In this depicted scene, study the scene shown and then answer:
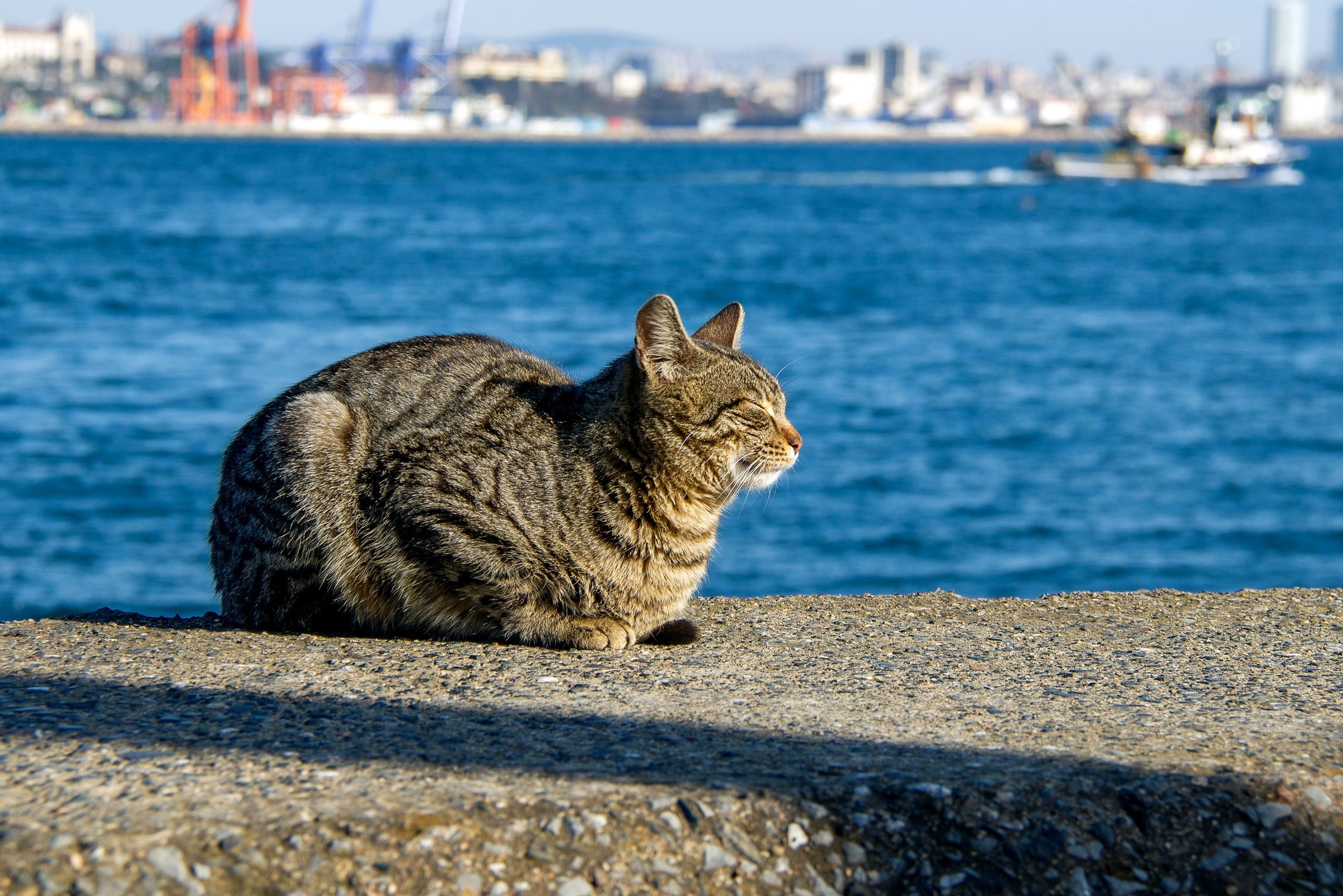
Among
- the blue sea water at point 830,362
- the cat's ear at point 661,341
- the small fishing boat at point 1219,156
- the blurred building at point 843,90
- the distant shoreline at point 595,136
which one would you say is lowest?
the blue sea water at point 830,362

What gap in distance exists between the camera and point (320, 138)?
117 meters

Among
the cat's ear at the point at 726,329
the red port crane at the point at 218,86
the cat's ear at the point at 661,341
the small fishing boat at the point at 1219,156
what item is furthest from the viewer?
the red port crane at the point at 218,86

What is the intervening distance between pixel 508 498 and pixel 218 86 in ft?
415

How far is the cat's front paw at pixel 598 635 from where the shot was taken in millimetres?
3875

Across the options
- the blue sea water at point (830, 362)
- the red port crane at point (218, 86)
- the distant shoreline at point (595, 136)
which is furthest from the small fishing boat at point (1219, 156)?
the red port crane at point (218, 86)

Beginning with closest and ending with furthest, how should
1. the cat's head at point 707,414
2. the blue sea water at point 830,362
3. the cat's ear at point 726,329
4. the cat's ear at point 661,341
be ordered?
1. the cat's ear at point 661,341
2. the cat's head at point 707,414
3. the cat's ear at point 726,329
4. the blue sea water at point 830,362

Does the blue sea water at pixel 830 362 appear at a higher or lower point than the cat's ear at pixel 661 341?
lower

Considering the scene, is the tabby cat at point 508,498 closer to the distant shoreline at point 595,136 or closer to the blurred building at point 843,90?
the distant shoreline at point 595,136

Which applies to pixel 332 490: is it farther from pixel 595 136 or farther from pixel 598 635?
pixel 595 136

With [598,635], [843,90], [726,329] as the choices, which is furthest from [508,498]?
[843,90]

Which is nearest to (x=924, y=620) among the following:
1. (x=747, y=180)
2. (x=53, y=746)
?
(x=53, y=746)

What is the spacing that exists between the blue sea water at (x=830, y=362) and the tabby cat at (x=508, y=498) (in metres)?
6.40

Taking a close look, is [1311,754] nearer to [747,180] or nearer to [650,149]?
[747,180]

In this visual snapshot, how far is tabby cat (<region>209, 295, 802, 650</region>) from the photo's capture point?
12.5 feet
